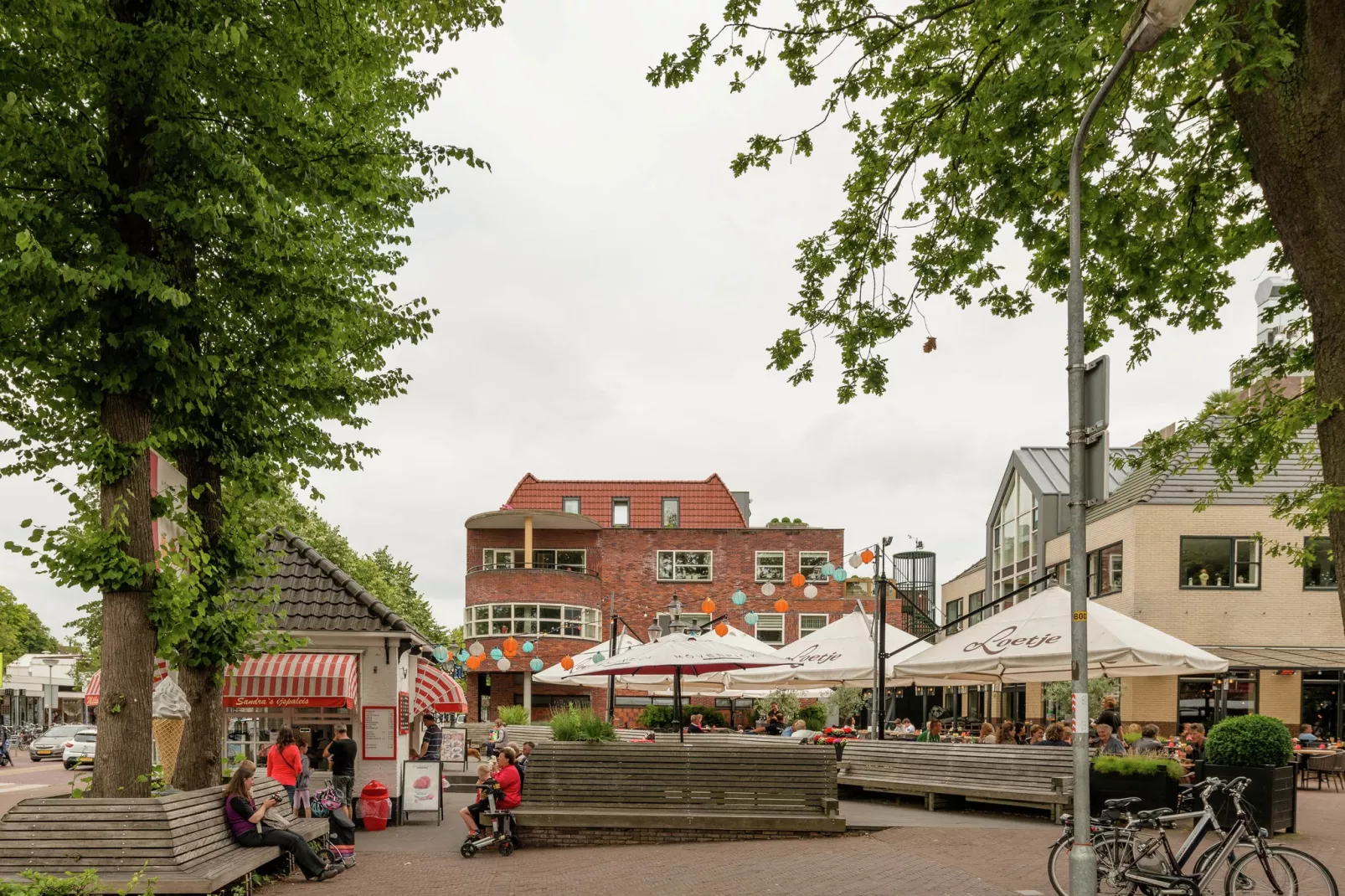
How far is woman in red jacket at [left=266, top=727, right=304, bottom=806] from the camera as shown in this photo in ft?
51.2

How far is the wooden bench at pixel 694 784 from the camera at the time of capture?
15.4 metres

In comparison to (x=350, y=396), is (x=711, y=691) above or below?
below

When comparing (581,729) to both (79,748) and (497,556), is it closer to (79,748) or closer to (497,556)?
(79,748)

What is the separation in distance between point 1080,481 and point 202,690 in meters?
9.68

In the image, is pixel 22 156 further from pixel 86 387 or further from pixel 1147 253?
pixel 1147 253

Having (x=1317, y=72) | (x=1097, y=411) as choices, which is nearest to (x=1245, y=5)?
(x=1317, y=72)

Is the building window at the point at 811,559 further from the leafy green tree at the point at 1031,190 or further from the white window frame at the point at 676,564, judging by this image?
the leafy green tree at the point at 1031,190

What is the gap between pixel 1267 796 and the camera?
14.9m

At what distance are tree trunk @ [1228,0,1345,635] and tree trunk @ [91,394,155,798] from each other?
9526 mm

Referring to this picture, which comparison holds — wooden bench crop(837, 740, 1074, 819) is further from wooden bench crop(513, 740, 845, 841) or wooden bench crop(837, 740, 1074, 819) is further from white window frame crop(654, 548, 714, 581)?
white window frame crop(654, 548, 714, 581)

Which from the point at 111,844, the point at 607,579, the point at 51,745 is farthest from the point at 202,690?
the point at 51,745

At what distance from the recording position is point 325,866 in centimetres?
1339

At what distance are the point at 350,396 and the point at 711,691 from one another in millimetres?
17897

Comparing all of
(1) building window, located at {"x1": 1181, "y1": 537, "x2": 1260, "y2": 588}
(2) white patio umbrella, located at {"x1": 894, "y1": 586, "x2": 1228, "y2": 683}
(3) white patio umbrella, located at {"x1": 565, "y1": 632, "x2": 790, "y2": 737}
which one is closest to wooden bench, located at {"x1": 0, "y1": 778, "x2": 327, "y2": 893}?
(3) white patio umbrella, located at {"x1": 565, "y1": 632, "x2": 790, "y2": 737}
